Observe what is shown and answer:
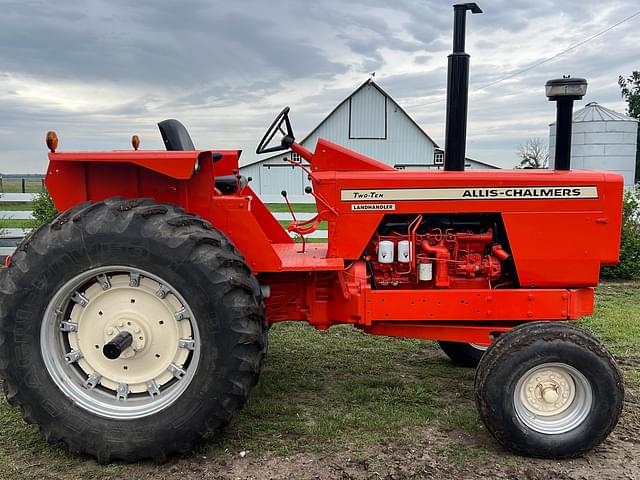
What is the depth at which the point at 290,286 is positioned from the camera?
370 cm

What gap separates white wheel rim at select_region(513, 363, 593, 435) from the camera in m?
3.13

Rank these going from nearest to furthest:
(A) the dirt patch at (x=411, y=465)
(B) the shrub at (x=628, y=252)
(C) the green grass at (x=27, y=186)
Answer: (A) the dirt patch at (x=411, y=465) < (B) the shrub at (x=628, y=252) < (C) the green grass at (x=27, y=186)

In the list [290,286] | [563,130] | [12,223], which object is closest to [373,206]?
[290,286]

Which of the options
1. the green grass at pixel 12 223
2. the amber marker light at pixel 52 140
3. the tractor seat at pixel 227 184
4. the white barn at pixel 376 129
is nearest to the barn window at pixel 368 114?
the white barn at pixel 376 129

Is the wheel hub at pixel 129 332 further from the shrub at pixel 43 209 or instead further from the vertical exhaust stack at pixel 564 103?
the shrub at pixel 43 209

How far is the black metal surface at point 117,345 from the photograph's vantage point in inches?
118

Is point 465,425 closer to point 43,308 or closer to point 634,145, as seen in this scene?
point 43,308

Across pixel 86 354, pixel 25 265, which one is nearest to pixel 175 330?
pixel 86 354

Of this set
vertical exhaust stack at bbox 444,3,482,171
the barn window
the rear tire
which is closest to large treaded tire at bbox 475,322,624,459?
vertical exhaust stack at bbox 444,3,482,171

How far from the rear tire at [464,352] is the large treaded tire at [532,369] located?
144cm

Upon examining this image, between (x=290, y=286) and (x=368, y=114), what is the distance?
23.1 metres

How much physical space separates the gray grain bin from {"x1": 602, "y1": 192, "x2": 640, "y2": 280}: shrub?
5.90 metres

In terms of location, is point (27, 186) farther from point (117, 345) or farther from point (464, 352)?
point (117, 345)

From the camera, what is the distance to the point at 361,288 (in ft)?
11.5
